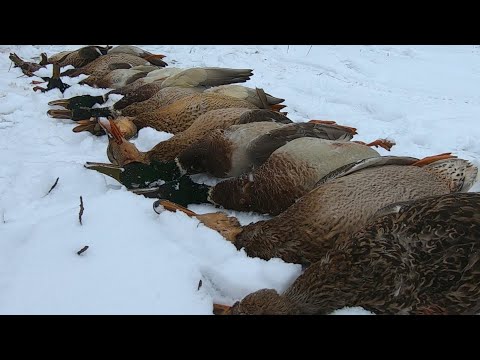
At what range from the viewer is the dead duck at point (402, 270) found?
201 centimetres

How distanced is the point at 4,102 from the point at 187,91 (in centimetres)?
203

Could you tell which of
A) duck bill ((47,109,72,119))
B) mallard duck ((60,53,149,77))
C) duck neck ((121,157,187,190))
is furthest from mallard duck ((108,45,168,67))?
duck neck ((121,157,187,190))

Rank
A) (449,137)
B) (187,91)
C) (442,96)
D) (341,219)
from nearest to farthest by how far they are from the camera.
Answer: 1. (341,219)
2. (449,137)
3. (187,91)
4. (442,96)

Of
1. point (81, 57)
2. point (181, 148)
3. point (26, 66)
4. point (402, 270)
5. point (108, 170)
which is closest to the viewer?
point (402, 270)

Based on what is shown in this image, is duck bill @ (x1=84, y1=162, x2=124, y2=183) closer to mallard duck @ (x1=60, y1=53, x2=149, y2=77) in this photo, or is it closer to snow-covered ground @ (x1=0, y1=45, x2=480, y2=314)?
snow-covered ground @ (x1=0, y1=45, x2=480, y2=314)

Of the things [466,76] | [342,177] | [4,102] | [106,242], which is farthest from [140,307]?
[466,76]

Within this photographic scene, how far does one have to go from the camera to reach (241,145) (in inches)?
142

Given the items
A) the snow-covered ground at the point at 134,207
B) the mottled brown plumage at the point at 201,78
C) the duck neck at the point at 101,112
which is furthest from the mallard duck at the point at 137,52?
the duck neck at the point at 101,112

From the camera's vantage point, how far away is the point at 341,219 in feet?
8.37

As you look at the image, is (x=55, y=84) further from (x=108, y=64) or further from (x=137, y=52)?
(x=137, y=52)

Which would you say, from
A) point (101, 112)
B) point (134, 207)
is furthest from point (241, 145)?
point (101, 112)

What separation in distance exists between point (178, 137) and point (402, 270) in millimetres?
2426

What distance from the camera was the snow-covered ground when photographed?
2260mm

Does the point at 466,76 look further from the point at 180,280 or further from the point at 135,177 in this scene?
the point at 180,280
